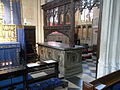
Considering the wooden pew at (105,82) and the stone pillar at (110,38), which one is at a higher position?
the stone pillar at (110,38)

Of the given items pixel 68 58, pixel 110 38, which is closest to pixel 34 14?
pixel 68 58

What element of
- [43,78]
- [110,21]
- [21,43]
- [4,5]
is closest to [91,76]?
[43,78]

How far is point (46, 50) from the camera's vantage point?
15.5 ft

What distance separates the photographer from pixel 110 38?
2609mm

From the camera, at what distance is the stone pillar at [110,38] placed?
8.27ft

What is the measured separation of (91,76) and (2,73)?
9.12 ft

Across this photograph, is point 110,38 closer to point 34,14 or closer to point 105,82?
point 105,82

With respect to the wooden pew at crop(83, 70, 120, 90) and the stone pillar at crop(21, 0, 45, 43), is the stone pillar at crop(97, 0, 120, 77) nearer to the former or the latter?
the wooden pew at crop(83, 70, 120, 90)

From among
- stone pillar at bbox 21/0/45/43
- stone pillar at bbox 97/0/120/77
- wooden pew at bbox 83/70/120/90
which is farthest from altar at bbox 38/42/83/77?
stone pillar at bbox 21/0/45/43

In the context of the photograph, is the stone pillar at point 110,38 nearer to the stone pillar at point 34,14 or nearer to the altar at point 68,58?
the altar at point 68,58

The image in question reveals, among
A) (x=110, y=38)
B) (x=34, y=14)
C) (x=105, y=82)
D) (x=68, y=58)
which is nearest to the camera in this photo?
(x=105, y=82)

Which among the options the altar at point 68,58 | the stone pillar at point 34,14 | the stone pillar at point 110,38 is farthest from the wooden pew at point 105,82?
the stone pillar at point 34,14

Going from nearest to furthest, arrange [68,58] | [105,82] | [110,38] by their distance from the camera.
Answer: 1. [105,82]
2. [110,38]
3. [68,58]

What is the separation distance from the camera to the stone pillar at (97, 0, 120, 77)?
2.52 m
